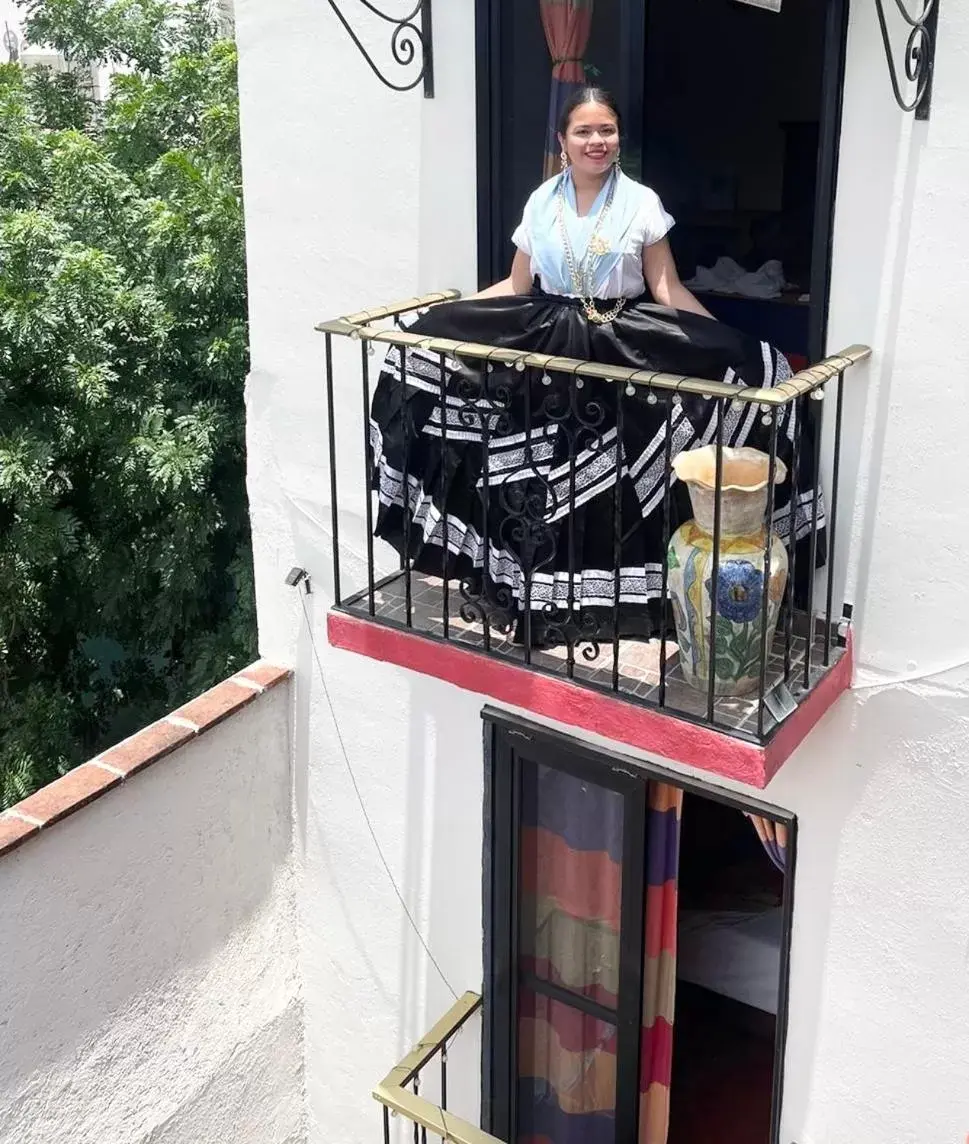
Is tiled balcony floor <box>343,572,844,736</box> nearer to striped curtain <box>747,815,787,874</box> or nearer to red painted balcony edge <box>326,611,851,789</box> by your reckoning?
red painted balcony edge <box>326,611,851,789</box>

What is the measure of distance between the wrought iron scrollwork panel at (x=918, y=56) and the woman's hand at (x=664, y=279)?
0.70m

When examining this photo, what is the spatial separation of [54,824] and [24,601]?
2976 mm

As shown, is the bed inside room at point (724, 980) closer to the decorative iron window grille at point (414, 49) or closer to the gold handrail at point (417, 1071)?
the gold handrail at point (417, 1071)

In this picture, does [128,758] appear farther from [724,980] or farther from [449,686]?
[724,980]

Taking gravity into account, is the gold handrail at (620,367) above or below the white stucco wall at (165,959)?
above

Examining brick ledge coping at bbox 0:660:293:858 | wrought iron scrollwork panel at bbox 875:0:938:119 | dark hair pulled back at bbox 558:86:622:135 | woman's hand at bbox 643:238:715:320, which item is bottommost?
brick ledge coping at bbox 0:660:293:858

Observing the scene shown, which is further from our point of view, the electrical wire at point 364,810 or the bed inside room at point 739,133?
the electrical wire at point 364,810

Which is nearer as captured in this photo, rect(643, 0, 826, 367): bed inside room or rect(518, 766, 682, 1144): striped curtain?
rect(518, 766, 682, 1144): striped curtain

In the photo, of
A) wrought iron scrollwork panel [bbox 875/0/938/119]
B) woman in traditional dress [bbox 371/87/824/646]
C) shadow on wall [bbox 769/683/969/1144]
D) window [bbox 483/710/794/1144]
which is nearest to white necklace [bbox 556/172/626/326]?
woman in traditional dress [bbox 371/87/824/646]

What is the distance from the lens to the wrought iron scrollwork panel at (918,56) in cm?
323

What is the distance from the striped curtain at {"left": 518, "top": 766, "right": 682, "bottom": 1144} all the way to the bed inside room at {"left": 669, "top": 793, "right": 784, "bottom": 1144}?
2.91ft

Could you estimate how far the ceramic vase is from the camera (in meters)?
3.38

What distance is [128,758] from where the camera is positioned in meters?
4.84

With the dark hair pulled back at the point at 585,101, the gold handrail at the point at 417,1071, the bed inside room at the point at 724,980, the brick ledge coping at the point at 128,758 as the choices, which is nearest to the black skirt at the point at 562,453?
the dark hair pulled back at the point at 585,101
